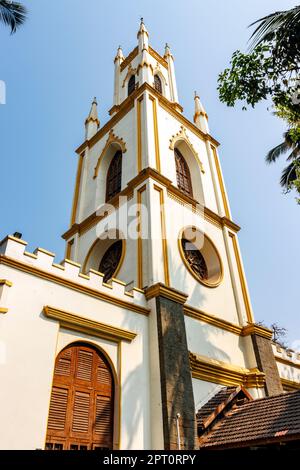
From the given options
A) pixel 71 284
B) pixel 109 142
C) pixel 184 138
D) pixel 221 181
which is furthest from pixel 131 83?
pixel 71 284

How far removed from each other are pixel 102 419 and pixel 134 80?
19090 millimetres

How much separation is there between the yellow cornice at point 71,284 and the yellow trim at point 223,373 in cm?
212

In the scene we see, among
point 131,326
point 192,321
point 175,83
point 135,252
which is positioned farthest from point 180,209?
point 175,83

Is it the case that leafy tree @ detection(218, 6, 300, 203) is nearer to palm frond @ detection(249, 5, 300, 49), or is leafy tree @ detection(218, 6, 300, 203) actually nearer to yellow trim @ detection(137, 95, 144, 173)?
palm frond @ detection(249, 5, 300, 49)

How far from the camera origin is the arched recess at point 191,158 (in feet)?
53.6

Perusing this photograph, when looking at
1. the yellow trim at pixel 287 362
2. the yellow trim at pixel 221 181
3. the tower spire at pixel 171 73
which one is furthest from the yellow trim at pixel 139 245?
the tower spire at pixel 171 73

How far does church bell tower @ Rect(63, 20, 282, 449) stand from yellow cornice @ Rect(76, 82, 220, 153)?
0.18 ft

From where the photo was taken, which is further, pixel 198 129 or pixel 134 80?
pixel 134 80

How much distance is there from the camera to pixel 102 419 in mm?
7848

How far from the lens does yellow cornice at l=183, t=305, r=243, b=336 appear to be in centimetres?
1115

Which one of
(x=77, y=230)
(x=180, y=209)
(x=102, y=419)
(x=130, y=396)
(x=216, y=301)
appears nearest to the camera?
(x=102, y=419)

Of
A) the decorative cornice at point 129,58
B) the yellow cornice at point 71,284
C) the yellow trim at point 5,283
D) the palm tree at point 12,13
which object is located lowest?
the yellow trim at point 5,283

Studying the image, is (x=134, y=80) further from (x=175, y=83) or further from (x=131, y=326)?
(x=131, y=326)

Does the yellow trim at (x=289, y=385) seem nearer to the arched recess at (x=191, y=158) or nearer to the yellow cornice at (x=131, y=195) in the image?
the yellow cornice at (x=131, y=195)
